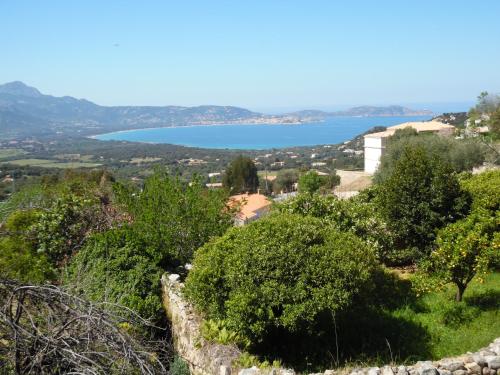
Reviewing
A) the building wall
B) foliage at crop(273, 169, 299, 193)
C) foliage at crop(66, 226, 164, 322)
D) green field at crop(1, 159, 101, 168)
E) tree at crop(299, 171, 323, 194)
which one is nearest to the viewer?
foliage at crop(66, 226, 164, 322)

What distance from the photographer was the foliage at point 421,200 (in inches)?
413

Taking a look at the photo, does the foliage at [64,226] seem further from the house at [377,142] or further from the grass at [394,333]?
the house at [377,142]

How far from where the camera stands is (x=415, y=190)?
10.7 meters

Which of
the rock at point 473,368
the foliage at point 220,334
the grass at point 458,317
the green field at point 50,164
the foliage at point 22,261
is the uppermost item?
the foliage at point 22,261

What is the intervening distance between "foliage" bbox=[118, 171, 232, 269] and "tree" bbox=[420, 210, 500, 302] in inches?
222

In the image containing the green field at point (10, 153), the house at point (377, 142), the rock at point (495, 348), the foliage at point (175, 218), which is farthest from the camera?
the green field at point (10, 153)

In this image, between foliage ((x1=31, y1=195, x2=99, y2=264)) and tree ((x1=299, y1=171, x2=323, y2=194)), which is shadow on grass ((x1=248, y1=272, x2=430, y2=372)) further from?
tree ((x1=299, y1=171, x2=323, y2=194))

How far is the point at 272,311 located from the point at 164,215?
5416mm

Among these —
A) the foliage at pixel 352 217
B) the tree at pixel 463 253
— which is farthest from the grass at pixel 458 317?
the foliage at pixel 352 217

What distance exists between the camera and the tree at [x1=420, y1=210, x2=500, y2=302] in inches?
304

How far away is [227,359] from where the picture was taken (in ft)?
21.5

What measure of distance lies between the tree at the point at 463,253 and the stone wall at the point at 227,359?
5.71 feet

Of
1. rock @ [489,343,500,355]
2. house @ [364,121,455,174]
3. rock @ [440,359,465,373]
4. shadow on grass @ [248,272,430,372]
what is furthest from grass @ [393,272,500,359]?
house @ [364,121,455,174]

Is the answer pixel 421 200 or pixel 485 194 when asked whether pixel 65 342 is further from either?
pixel 485 194
